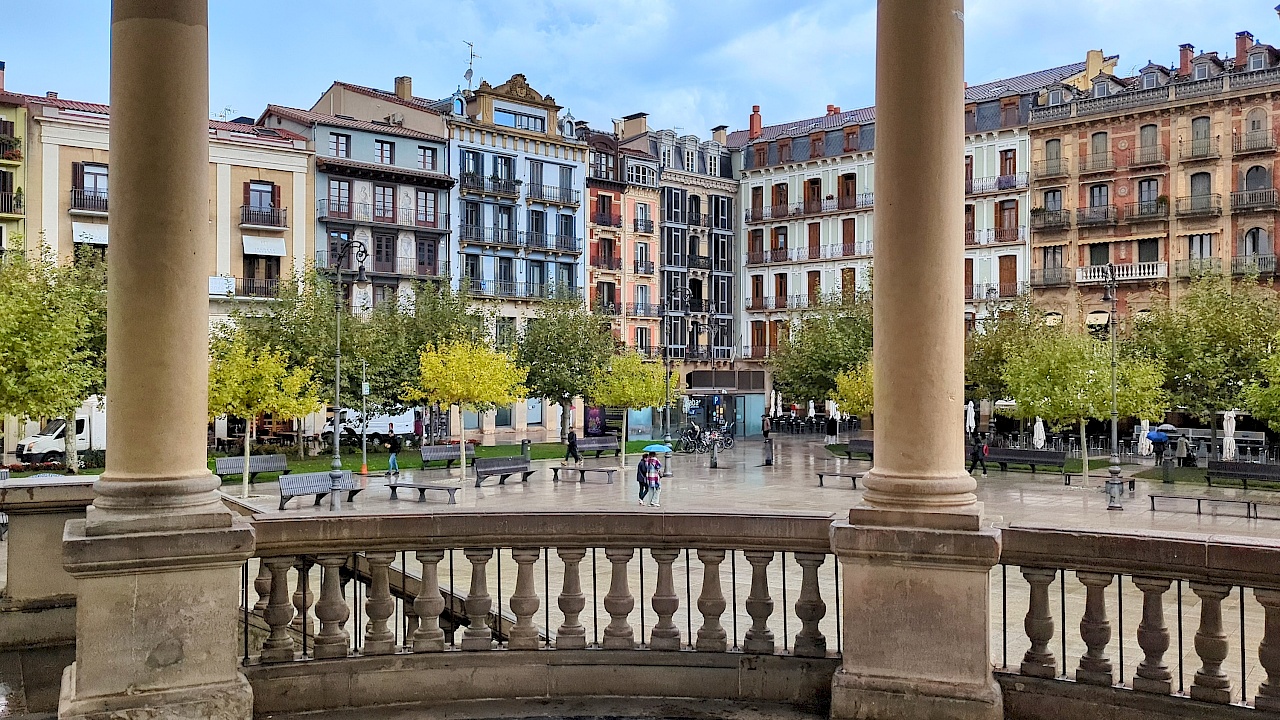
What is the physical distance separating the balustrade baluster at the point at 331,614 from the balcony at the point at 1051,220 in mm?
53321

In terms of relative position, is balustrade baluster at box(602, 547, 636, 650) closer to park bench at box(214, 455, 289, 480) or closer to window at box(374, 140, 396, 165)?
park bench at box(214, 455, 289, 480)

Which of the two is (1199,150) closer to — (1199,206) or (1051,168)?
(1199,206)

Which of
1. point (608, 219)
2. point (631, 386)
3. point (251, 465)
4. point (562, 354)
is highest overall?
point (608, 219)

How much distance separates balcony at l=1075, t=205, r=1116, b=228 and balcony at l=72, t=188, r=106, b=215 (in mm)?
45104

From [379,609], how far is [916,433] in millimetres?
3155

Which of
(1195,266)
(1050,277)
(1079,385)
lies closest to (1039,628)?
(1079,385)

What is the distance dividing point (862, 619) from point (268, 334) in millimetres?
36571

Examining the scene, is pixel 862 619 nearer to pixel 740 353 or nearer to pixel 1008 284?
pixel 1008 284

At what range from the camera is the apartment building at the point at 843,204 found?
5566 centimetres

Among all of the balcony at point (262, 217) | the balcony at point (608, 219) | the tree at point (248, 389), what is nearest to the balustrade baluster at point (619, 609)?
the tree at point (248, 389)

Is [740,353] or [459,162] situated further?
[740,353]

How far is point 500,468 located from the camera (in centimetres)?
2845

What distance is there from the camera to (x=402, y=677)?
19.4 ft

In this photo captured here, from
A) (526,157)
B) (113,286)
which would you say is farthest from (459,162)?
(113,286)
